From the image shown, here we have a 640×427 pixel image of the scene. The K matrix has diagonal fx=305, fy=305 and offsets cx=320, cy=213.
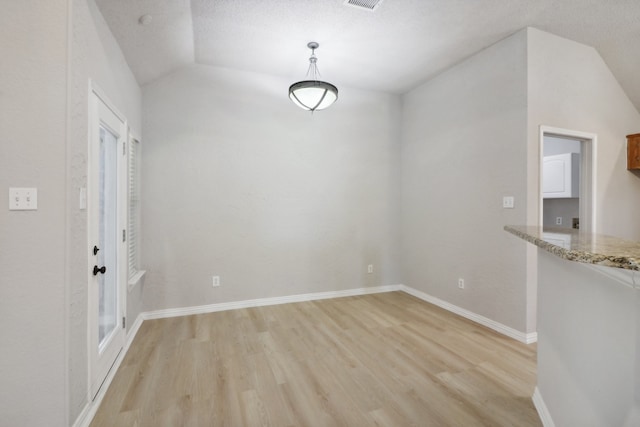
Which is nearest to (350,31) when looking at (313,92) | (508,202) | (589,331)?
(313,92)

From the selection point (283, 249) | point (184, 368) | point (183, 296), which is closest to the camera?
point (184, 368)

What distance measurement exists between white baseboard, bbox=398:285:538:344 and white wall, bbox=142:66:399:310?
551 mm

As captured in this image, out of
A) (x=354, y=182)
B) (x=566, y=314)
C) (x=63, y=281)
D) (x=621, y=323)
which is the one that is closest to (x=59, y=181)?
(x=63, y=281)

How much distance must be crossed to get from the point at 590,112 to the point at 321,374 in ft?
12.6

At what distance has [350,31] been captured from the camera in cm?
302

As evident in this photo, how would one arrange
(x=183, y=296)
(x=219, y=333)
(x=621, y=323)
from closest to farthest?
(x=621, y=323)
(x=219, y=333)
(x=183, y=296)

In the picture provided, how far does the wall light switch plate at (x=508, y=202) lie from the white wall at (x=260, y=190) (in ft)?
5.80

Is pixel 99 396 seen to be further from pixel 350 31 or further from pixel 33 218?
pixel 350 31

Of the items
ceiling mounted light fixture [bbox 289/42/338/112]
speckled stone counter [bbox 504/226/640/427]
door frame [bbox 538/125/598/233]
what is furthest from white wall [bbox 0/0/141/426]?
door frame [bbox 538/125/598/233]

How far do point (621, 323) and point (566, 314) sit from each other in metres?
0.48

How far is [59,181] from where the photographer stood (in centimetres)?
162

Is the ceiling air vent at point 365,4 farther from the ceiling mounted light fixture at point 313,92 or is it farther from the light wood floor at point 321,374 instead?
the light wood floor at point 321,374

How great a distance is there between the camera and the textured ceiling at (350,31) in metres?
2.59

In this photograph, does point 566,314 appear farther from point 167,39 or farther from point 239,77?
point 239,77
